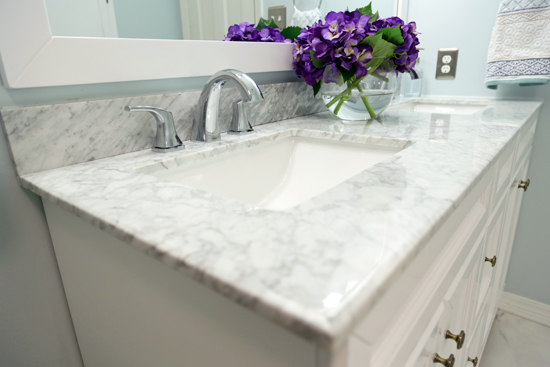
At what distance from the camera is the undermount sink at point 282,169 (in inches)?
26.6

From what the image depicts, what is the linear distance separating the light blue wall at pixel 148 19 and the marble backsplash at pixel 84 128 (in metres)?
0.11

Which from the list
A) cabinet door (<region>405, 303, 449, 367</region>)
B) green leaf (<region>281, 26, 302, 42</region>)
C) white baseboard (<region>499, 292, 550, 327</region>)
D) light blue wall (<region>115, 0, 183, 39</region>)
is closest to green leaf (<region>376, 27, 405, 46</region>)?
green leaf (<region>281, 26, 302, 42</region>)

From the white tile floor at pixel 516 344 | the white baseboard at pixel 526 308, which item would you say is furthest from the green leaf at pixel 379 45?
the white baseboard at pixel 526 308

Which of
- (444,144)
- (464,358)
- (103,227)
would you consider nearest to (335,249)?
(103,227)

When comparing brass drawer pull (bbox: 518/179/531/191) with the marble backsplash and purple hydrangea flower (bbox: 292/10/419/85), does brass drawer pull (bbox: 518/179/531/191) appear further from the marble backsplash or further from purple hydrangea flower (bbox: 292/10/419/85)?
the marble backsplash

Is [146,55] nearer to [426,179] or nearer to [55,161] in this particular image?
[55,161]

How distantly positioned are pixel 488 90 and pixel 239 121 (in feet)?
3.49

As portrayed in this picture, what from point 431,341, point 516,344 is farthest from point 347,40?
point 516,344

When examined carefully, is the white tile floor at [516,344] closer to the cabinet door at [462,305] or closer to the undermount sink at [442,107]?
the cabinet door at [462,305]

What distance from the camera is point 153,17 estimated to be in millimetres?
671

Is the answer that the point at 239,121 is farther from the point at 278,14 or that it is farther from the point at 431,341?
the point at 431,341

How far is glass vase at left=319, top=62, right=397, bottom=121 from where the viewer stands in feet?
3.00

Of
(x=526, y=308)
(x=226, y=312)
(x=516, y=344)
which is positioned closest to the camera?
(x=226, y=312)

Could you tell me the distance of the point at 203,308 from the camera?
0.34 meters
